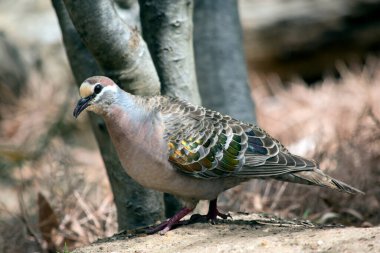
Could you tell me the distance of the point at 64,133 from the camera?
8.71 meters

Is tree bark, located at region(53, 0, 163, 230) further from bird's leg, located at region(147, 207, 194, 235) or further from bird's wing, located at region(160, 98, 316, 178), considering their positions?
bird's leg, located at region(147, 207, 194, 235)

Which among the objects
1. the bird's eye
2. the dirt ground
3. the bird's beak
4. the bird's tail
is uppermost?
the bird's eye

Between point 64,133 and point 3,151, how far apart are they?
1.19 meters

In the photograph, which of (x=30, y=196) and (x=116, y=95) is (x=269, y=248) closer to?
(x=116, y=95)

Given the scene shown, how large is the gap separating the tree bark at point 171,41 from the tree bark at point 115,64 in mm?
394

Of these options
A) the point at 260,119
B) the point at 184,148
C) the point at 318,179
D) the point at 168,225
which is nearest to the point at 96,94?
the point at 184,148

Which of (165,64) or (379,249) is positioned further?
(165,64)

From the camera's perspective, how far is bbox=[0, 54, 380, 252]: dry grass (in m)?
6.43

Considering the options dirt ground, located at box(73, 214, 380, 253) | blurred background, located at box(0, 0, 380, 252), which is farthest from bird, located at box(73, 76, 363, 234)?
blurred background, located at box(0, 0, 380, 252)

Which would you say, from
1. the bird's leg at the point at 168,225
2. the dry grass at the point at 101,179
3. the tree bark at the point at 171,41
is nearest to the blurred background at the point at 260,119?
the dry grass at the point at 101,179

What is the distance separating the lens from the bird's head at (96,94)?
460cm

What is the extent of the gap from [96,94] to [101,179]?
323 cm

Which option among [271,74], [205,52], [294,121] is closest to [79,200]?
[205,52]

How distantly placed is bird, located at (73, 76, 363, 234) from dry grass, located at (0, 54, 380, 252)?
5.53 ft
